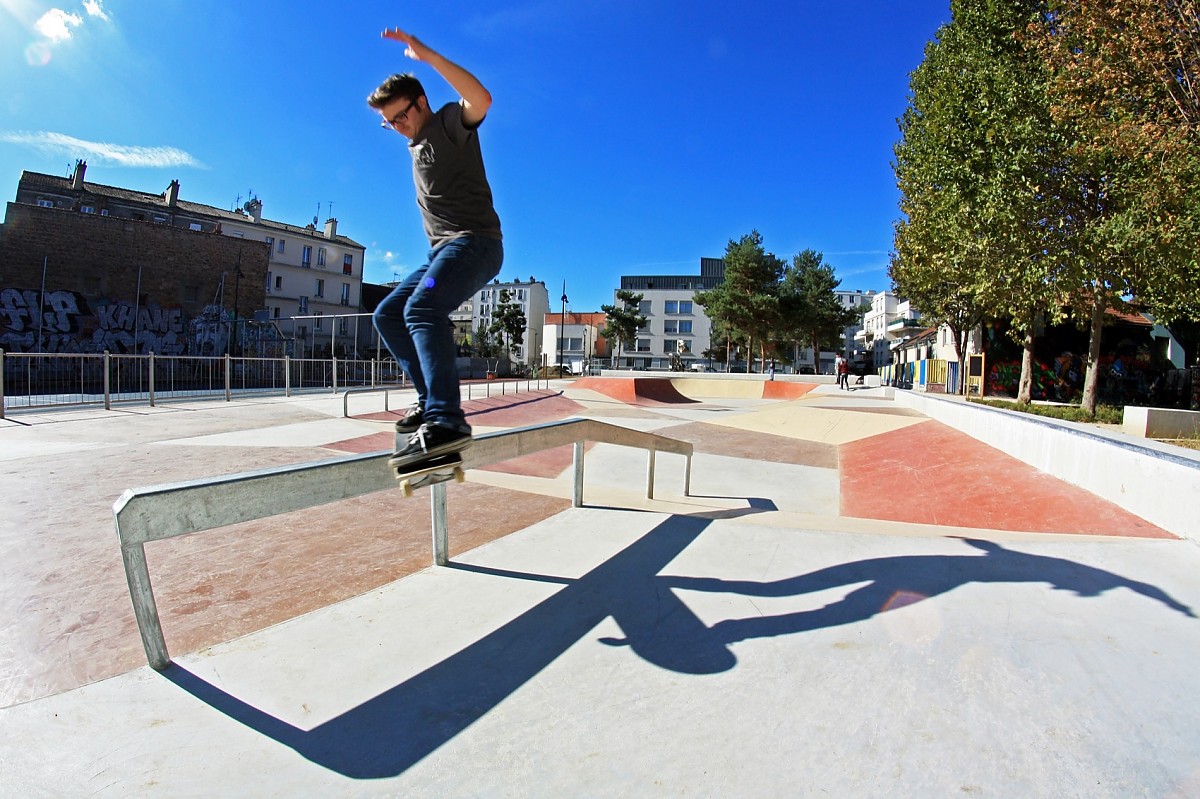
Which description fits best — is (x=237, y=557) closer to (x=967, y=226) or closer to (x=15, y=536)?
(x=15, y=536)

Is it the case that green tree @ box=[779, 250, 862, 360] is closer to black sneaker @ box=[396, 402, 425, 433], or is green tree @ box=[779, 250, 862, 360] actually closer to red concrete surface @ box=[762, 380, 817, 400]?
red concrete surface @ box=[762, 380, 817, 400]

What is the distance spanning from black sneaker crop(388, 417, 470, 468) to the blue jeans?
34 mm

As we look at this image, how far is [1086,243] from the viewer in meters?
11.4

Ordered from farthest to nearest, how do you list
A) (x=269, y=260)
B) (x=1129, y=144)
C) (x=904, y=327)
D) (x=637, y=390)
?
(x=904, y=327)
(x=269, y=260)
(x=637, y=390)
(x=1129, y=144)

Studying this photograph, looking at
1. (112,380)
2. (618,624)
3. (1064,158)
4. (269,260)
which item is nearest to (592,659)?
(618,624)

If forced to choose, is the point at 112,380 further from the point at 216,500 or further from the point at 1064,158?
the point at 1064,158

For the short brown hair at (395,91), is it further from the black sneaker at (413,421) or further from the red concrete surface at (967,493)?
the red concrete surface at (967,493)

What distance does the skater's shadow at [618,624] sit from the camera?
1.63 metres

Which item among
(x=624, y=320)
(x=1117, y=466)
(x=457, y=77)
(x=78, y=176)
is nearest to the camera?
(x=457, y=77)

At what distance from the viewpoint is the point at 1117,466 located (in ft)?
15.7

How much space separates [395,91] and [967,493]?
6.60m

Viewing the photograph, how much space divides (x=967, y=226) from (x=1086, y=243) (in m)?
2.12

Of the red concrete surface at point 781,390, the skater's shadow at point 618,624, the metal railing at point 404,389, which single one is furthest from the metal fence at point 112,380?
the red concrete surface at point 781,390

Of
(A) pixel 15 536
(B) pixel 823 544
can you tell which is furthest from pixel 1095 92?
(A) pixel 15 536
